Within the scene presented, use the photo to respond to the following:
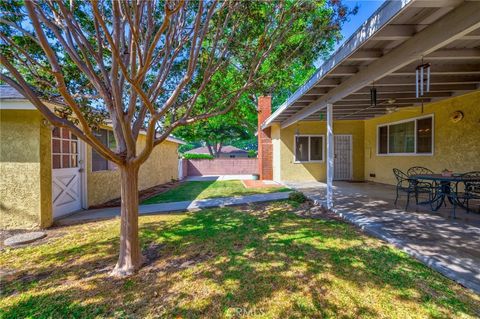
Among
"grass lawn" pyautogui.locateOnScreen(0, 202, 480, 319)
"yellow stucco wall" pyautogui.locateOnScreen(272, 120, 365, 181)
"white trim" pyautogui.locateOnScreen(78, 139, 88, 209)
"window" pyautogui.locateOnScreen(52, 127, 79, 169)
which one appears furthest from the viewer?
"yellow stucco wall" pyautogui.locateOnScreen(272, 120, 365, 181)

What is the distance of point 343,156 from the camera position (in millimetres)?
11875

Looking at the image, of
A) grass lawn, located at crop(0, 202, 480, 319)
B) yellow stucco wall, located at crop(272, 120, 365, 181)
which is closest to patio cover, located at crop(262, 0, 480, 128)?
grass lawn, located at crop(0, 202, 480, 319)

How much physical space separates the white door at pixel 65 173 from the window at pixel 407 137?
10.8 m

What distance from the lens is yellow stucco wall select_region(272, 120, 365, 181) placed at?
1176cm

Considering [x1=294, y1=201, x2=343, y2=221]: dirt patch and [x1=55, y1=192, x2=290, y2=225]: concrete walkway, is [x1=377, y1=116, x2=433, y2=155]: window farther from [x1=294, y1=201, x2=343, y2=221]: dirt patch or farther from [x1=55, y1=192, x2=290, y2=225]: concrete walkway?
[x1=55, y1=192, x2=290, y2=225]: concrete walkway

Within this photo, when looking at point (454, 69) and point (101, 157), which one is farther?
point (101, 157)

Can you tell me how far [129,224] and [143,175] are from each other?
755 cm

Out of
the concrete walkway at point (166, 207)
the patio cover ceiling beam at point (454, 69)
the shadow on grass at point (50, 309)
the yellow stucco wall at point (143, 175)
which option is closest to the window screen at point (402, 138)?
the patio cover ceiling beam at point (454, 69)

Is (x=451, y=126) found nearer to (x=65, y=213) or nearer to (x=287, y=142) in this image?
(x=287, y=142)

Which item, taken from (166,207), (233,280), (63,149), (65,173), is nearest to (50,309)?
(233,280)

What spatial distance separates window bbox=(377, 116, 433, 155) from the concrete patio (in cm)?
269

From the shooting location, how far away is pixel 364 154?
1177 cm

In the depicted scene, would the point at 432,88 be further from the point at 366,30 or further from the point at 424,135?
the point at 366,30

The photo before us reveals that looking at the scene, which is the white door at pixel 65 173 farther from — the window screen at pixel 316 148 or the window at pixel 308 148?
the window screen at pixel 316 148
